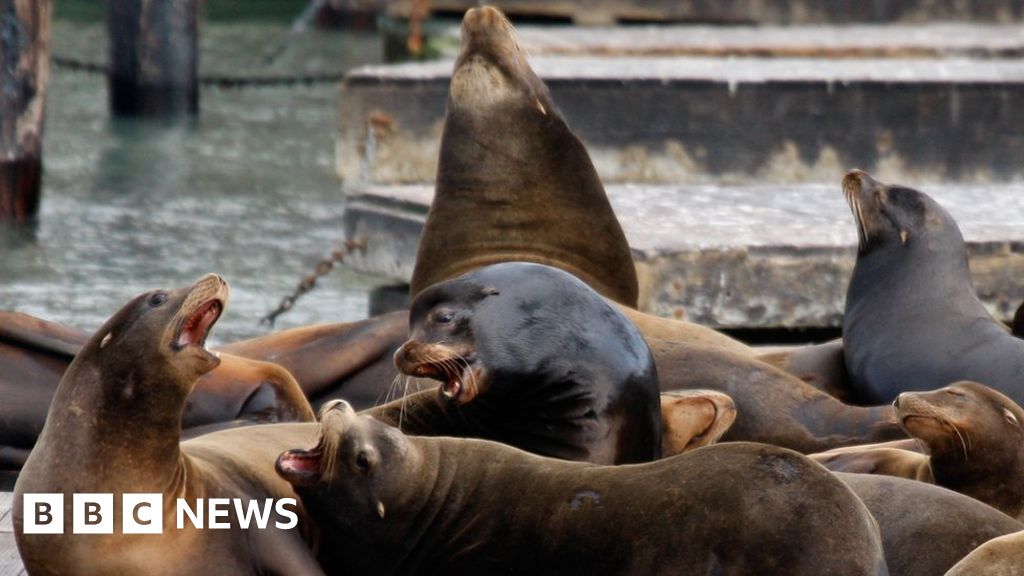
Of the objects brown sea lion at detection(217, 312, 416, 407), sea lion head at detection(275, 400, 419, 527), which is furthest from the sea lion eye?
brown sea lion at detection(217, 312, 416, 407)

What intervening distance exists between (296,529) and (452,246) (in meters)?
2.30

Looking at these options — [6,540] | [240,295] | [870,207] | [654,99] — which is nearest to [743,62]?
[654,99]

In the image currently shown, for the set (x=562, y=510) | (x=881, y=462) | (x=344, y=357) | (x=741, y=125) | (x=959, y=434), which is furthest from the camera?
(x=741, y=125)

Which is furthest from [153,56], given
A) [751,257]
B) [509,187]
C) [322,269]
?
[509,187]

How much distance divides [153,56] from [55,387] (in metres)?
9.02

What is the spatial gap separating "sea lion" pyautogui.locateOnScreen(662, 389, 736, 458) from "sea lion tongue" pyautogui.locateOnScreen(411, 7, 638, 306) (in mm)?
1232

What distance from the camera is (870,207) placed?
5.91m

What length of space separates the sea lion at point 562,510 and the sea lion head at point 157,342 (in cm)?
27

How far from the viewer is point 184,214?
10.7m

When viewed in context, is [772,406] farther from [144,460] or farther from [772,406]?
[144,460]

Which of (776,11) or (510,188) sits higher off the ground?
(510,188)

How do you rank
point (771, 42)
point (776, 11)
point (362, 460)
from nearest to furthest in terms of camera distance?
point (362, 460)
point (771, 42)
point (776, 11)

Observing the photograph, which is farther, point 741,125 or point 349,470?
point 741,125

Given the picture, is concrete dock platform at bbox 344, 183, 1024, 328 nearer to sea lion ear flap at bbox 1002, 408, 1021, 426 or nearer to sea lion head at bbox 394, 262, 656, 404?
sea lion head at bbox 394, 262, 656, 404
